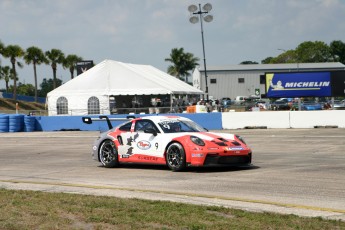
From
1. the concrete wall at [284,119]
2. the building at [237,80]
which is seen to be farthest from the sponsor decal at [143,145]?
the building at [237,80]

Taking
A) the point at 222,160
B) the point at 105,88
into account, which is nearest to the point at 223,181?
the point at 222,160

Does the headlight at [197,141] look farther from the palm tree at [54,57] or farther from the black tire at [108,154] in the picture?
the palm tree at [54,57]

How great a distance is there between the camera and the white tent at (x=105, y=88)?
44812mm

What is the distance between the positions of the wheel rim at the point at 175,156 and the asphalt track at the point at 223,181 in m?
0.23

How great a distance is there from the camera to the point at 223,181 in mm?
11211

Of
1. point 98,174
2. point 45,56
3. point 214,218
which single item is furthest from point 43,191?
point 45,56

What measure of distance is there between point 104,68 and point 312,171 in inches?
1439

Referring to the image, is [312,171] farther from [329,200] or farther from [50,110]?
[50,110]

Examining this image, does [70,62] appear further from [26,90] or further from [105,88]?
[26,90]

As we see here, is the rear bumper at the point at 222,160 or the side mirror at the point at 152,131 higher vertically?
the side mirror at the point at 152,131

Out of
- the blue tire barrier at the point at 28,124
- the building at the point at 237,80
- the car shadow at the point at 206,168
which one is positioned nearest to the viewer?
the car shadow at the point at 206,168

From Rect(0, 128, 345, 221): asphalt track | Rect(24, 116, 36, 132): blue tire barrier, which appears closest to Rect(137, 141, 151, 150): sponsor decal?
Rect(0, 128, 345, 221): asphalt track

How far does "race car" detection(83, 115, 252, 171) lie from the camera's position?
501 inches

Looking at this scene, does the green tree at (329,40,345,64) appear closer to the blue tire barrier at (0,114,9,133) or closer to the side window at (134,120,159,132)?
the blue tire barrier at (0,114,9,133)
